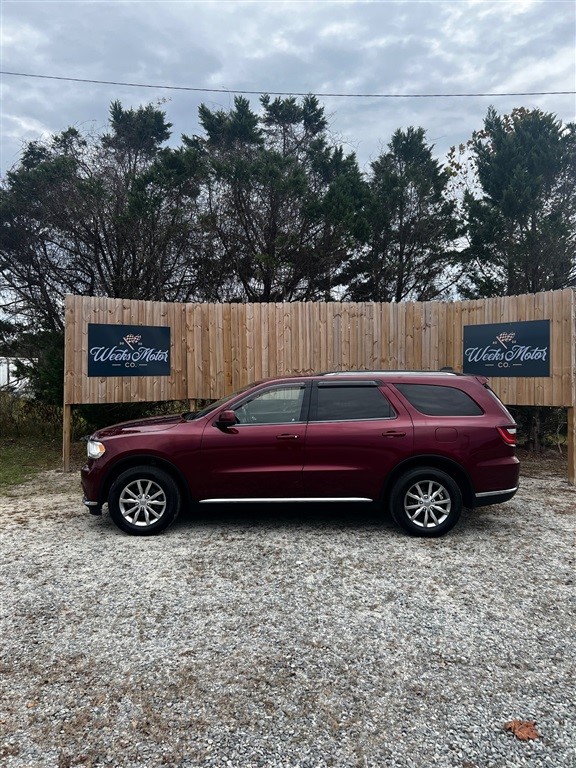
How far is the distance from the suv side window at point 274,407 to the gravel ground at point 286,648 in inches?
47.5

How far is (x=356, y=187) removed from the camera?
41.8ft

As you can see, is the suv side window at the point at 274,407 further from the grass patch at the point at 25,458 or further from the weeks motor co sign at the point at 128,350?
the grass patch at the point at 25,458

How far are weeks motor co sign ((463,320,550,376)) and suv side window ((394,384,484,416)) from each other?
2.80 meters

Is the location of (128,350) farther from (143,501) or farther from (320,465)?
(320,465)

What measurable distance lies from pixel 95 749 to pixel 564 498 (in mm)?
6425

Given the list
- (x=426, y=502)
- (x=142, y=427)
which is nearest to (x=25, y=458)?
(x=142, y=427)

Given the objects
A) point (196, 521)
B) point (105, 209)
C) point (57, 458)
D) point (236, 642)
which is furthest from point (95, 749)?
point (105, 209)

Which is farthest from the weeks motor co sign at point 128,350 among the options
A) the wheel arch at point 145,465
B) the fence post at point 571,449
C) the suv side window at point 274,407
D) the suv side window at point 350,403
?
the fence post at point 571,449

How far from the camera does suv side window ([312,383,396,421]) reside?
5195 millimetres

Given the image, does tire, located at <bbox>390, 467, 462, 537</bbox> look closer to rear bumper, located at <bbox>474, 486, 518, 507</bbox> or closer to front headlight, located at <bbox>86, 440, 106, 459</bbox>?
rear bumper, located at <bbox>474, 486, 518, 507</bbox>

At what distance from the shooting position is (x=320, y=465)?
505cm

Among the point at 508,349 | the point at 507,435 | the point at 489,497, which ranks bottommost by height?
the point at 489,497

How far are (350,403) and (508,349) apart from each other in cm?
370

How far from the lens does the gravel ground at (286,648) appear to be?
2291mm
